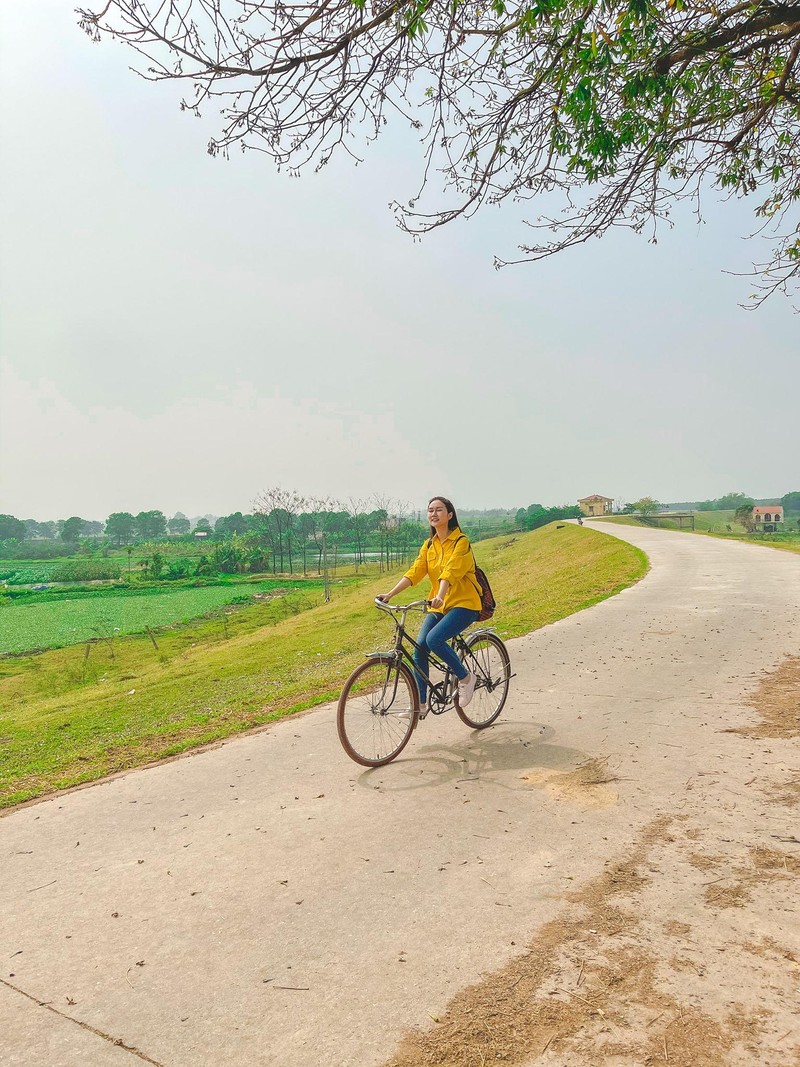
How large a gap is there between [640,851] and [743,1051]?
1522 millimetres

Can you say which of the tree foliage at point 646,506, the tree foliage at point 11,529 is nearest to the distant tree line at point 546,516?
the tree foliage at point 646,506

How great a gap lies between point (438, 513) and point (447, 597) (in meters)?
0.73

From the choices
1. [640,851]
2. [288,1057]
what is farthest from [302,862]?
[640,851]

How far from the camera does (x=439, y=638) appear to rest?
5.75 meters

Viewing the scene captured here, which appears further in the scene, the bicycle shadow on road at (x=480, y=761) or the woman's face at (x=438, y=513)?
the woman's face at (x=438, y=513)

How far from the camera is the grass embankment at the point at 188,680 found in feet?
22.8

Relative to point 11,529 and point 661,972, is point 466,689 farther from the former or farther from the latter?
point 11,529

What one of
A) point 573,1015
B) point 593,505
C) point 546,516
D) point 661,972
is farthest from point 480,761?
point 593,505

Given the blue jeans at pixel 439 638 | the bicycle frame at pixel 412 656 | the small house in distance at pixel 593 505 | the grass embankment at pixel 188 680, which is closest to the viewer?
the bicycle frame at pixel 412 656

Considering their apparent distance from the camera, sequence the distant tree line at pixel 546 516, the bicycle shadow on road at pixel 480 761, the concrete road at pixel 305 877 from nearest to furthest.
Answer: the concrete road at pixel 305 877 → the bicycle shadow on road at pixel 480 761 → the distant tree line at pixel 546 516

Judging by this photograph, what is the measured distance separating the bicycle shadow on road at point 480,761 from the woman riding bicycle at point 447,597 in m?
0.39

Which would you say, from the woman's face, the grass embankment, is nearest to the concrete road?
the grass embankment

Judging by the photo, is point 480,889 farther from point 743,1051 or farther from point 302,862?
point 743,1051

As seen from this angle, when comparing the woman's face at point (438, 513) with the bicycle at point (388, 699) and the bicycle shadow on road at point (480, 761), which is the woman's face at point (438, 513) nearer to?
the bicycle at point (388, 699)
